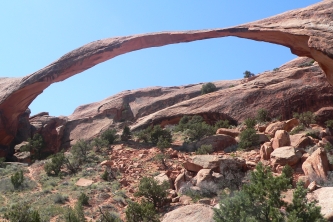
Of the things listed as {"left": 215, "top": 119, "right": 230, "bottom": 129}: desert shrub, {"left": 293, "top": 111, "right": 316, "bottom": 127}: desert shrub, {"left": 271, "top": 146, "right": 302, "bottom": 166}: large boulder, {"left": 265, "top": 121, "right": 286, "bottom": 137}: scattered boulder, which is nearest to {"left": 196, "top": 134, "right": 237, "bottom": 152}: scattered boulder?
{"left": 265, "top": 121, "right": 286, "bottom": 137}: scattered boulder

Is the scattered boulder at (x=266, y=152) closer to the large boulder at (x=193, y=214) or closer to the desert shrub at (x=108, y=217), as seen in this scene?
the large boulder at (x=193, y=214)

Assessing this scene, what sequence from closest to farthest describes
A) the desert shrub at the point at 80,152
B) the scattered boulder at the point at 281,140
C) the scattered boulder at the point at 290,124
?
1. the scattered boulder at the point at 281,140
2. the desert shrub at the point at 80,152
3. the scattered boulder at the point at 290,124

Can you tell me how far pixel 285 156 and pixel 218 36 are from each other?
A: 25.7 feet

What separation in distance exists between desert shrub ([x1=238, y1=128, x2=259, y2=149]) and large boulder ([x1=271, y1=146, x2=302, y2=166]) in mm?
3149

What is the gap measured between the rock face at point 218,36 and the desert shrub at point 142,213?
6937 millimetres

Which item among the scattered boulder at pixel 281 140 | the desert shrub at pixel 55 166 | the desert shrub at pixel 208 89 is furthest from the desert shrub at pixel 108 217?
the desert shrub at pixel 208 89

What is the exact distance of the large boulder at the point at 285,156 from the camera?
10.6 m

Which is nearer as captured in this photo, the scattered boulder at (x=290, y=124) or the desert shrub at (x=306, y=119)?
the scattered boulder at (x=290, y=124)

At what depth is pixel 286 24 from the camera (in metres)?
12.5

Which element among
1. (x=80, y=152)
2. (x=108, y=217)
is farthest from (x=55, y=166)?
(x=108, y=217)

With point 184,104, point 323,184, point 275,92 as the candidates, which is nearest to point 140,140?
point 184,104

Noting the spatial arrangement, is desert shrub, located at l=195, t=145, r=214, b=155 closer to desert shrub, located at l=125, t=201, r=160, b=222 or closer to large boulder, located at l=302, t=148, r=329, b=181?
large boulder, located at l=302, t=148, r=329, b=181

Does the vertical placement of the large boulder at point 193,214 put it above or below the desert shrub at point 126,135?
above

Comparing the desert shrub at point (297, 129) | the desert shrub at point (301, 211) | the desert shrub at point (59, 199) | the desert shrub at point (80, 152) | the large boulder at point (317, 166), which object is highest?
the desert shrub at point (301, 211)
